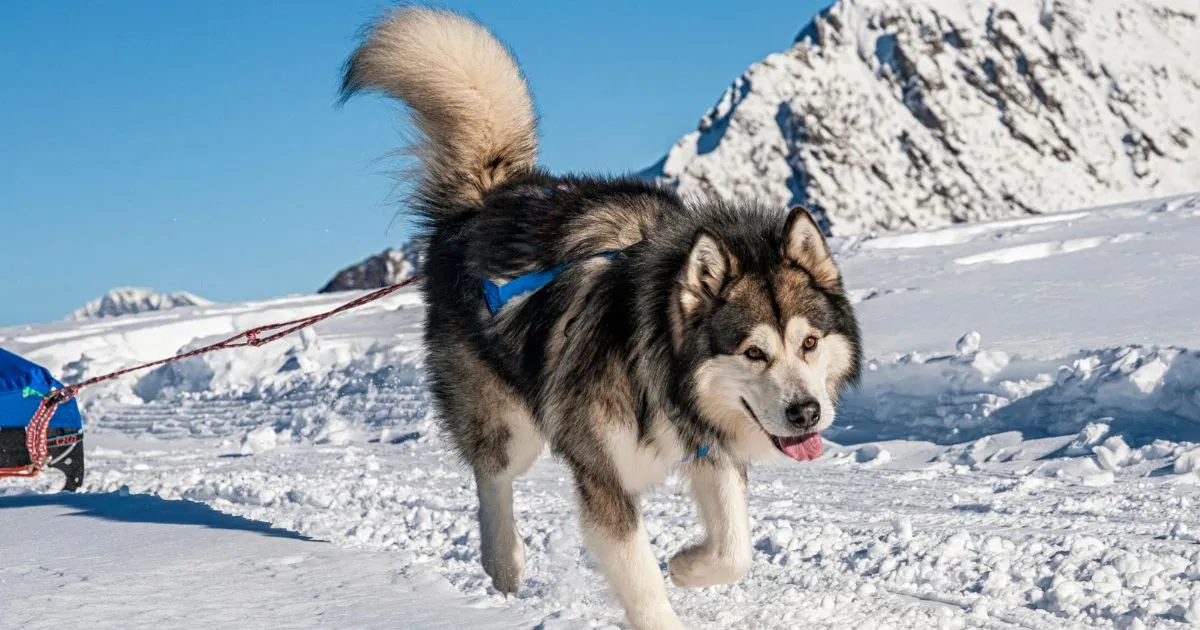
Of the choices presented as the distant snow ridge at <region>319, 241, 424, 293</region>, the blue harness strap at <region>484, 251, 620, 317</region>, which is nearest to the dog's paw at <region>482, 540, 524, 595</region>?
the blue harness strap at <region>484, 251, 620, 317</region>

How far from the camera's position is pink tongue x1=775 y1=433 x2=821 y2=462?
3588 millimetres

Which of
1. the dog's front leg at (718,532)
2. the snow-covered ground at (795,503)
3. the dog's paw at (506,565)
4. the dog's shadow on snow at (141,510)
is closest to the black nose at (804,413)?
the dog's front leg at (718,532)

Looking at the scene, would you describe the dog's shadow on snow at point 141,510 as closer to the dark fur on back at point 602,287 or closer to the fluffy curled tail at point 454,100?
the dark fur on back at point 602,287

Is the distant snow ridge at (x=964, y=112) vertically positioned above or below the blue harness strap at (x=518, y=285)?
above

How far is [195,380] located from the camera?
13.8 meters

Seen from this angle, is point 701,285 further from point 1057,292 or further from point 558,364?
point 1057,292

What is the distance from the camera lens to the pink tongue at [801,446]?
3588 mm

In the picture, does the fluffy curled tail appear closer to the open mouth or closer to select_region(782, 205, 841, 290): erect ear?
select_region(782, 205, 841, 290): erect ear

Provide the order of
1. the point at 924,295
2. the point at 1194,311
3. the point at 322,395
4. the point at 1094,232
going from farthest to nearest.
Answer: the point at 1094,232 < the point at 924,295 < the point at 322,395 < the point at 1194,311

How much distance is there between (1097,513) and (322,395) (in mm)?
8234

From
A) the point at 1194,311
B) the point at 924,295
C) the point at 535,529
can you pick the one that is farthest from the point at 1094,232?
the point at 535,529

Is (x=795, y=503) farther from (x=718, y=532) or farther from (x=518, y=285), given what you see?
(x=518, y=285)

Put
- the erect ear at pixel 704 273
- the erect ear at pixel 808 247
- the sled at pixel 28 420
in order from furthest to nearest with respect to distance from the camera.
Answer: the sled at pixel 28 420 < the erect ear at pixel 808 247 < the erect ear at pixel 704 273

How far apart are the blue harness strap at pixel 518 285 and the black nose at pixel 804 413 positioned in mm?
1060
